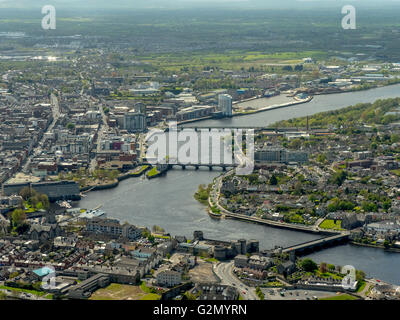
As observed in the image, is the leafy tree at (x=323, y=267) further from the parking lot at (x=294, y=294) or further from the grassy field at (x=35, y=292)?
the grassy field at (x=35, y=292)

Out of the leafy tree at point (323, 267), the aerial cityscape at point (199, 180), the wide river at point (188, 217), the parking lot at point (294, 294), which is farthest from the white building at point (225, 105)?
the parking lot at point (294, 294)

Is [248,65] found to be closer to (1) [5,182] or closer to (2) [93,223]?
(1) [5,182]

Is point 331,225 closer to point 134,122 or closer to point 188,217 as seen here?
point 188,217

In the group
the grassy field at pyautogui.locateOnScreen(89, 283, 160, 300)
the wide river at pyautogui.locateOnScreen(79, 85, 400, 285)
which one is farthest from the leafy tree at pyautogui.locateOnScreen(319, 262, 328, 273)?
the grassy field at pyautogui.locateOnScreen(89, 283, 160, 300)

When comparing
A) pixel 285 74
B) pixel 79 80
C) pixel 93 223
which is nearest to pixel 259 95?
pixel 285 74

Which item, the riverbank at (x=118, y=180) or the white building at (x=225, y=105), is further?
the white building at (x=225, y=105)

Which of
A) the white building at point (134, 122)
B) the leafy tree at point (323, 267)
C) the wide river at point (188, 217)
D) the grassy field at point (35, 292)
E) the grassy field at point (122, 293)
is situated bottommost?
the wide river at point (188, 217)
